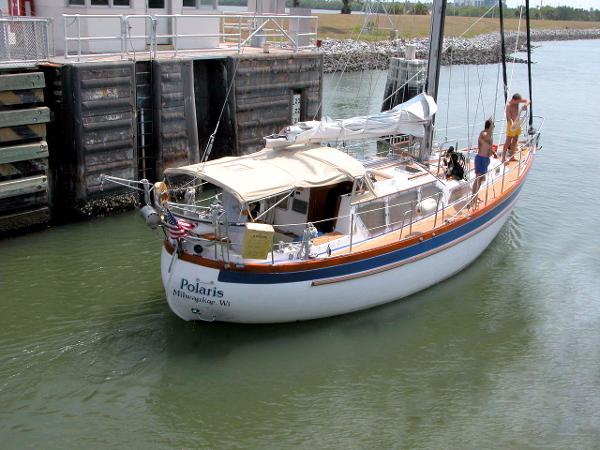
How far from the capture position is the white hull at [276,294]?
10789 millimetres

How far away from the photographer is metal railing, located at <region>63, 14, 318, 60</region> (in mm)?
16875

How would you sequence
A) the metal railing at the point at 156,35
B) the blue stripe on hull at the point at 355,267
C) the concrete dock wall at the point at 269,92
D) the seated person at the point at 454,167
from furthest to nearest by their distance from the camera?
the concrete dock wall at the point at 269,92, the metal railing at the point at 156,35, the seated person at the point at 454,167, the blue stripe on hull at the point at 355,267

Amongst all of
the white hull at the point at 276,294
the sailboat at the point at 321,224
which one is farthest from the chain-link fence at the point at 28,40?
the white hull at the point at 276,294

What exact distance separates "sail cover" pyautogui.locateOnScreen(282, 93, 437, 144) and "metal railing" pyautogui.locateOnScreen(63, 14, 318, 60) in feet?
19.7

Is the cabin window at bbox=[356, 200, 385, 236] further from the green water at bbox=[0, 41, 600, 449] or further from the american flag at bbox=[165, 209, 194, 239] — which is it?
the american flag at bbox=[165, 209, 194, 239]

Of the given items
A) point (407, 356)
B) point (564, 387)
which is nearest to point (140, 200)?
point (407, 356)

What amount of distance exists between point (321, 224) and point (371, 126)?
7.84ft

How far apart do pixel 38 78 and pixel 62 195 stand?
2757mm

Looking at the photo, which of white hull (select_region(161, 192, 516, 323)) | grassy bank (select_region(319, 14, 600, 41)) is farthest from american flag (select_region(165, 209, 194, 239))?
grassy bank (select_region(319, 14, 600, 41))

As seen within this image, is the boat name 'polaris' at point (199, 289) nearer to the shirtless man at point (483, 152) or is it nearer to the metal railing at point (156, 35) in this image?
the shirtless man at point (483, 152)

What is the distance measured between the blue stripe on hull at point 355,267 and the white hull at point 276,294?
0.09 meters

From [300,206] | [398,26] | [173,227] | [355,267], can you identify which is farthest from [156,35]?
[398,26]

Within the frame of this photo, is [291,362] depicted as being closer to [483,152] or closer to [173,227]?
[173,227]

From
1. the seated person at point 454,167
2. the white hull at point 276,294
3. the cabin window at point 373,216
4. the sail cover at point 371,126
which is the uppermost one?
the sail cover at point 371,126
